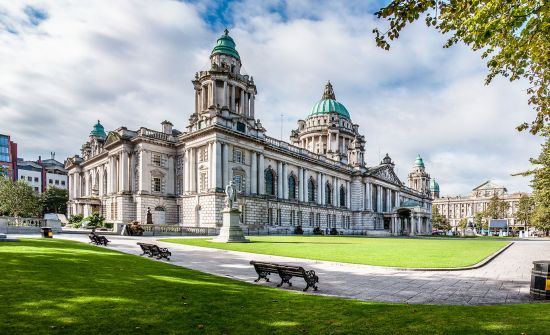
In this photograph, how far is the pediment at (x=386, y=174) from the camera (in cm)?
8394

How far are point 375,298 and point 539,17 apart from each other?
8.29m

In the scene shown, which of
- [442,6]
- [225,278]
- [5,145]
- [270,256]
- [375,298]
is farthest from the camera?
[5,145]

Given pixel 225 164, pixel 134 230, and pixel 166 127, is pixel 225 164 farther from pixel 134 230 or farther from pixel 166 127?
pixel 166 127

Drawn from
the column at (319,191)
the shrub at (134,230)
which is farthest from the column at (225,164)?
the column at (319,191)

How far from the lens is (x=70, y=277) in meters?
10.4

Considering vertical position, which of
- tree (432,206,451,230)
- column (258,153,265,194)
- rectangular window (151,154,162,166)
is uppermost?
rectangular window (151,154,162,166)

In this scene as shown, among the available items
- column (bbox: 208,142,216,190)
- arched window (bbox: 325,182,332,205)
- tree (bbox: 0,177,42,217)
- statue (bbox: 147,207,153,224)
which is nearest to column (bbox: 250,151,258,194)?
column (bbox: 208,142,216,190)

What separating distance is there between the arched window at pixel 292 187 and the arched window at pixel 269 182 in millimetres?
5196

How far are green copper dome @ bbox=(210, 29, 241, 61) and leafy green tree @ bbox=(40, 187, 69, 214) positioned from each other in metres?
58.0

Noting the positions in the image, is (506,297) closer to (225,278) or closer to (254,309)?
(254,309)

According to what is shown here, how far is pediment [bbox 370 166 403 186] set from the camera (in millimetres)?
83938

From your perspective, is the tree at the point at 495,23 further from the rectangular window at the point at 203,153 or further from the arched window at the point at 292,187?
the arched window at the point at 292,187

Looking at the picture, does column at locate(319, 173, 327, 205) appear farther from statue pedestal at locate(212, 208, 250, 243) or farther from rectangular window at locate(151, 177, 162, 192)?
statue pedestal at locate(212, 208, 250, 243)

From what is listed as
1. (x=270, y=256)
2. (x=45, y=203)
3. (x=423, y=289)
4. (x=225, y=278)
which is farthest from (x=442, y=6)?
(x=45, y=203)
